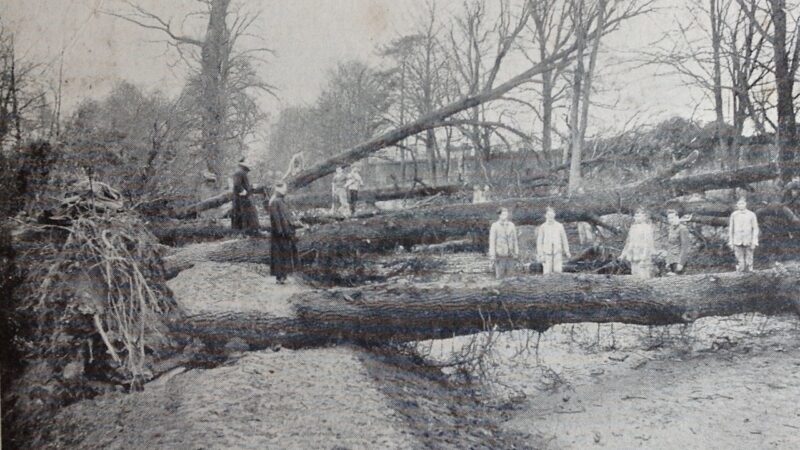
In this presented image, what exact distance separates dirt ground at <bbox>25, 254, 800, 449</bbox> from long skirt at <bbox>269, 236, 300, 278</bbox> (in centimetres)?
41

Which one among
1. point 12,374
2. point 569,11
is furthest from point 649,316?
point 569,11

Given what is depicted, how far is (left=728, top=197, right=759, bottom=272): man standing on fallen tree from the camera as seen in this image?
570 cm

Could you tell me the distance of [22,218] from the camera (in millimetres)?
3031

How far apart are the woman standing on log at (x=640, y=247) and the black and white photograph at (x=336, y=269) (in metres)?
0.03

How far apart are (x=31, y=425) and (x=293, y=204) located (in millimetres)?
3966

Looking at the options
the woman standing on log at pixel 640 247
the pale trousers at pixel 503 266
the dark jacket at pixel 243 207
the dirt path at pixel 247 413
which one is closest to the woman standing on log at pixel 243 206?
the dark jacket at pixel 243 207

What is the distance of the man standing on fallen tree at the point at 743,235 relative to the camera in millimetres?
5703

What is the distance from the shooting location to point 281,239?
5.68 metres

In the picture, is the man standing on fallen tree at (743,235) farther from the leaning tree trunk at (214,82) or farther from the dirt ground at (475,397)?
the leaning tree trunk at (214,82)

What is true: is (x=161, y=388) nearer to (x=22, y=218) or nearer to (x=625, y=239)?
(x=22, y=218)

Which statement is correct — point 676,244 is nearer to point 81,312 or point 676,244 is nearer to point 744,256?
point 744,256

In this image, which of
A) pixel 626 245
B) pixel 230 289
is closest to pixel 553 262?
pixel 626 245

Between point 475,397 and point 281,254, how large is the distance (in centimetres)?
263

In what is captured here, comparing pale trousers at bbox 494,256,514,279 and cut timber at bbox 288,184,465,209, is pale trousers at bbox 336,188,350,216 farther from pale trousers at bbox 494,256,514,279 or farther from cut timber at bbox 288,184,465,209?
pale trousers at bbox 494,256,514,279
